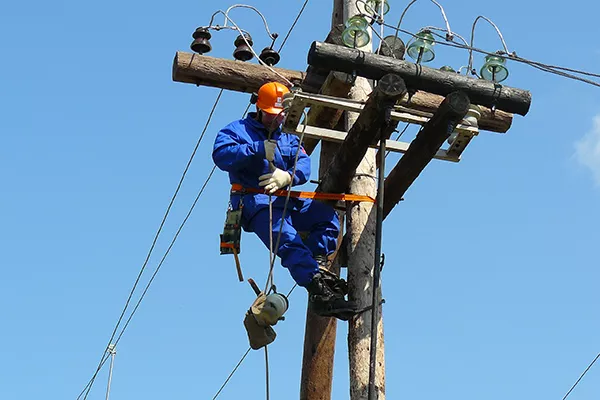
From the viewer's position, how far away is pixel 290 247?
7000mm

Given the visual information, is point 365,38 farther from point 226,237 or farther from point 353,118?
point 226,237

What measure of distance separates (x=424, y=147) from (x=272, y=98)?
1096 mm

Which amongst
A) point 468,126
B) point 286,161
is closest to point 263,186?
point 286,161

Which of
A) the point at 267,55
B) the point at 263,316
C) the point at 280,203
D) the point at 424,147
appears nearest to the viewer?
the point at 263,316

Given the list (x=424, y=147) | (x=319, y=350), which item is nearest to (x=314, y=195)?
(x=424, y=147)

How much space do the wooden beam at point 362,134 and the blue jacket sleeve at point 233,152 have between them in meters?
0.47

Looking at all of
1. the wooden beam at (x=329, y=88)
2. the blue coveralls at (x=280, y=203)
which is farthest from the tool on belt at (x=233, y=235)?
the wooden beam at (x=329, y=88)

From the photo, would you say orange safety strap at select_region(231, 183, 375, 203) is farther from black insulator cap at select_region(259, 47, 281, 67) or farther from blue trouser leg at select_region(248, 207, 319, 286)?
black insulator cap at select_region(259, 47, 281, 67)

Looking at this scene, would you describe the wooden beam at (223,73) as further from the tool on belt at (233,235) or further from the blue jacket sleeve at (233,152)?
the tool on belt at (233,235)

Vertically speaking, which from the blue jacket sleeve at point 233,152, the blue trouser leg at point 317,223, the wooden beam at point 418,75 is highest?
the wooden beam at point 418,75

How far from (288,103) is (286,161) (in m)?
0.61

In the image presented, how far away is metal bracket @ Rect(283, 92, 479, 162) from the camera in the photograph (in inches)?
271

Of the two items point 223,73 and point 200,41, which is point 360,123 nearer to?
point 223,73

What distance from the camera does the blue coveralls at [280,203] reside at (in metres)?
7.01
